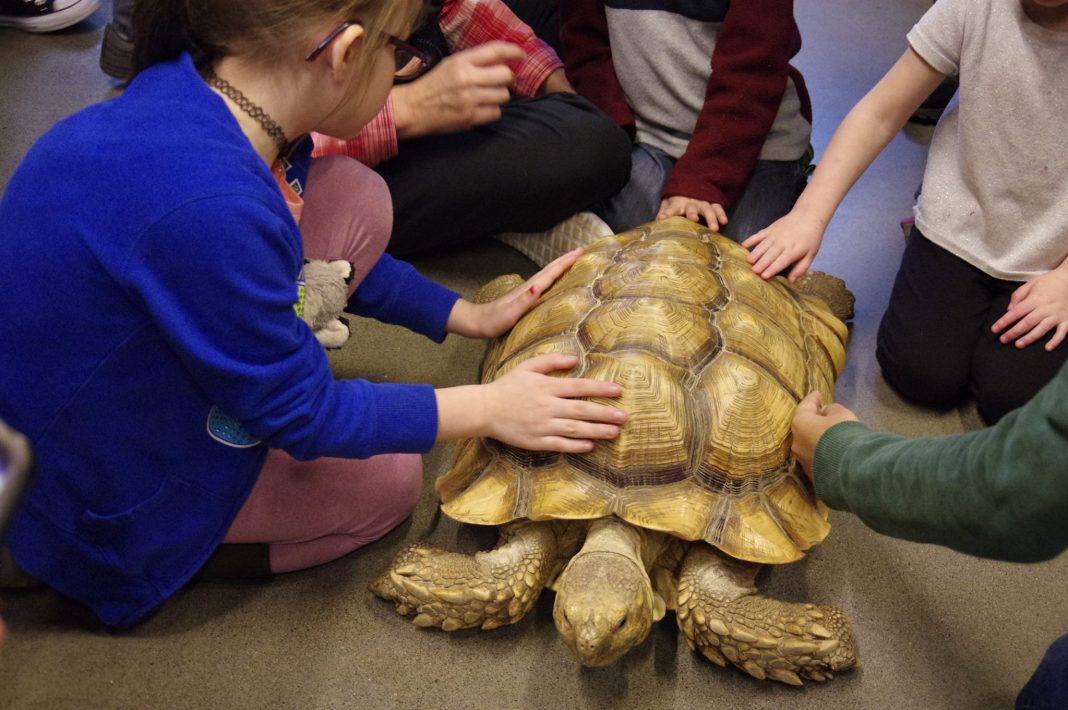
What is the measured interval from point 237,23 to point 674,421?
26.3 inches

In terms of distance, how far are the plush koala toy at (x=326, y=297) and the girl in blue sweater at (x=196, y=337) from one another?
9 cm

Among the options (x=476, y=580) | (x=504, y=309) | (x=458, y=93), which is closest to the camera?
(x=476, y=580)

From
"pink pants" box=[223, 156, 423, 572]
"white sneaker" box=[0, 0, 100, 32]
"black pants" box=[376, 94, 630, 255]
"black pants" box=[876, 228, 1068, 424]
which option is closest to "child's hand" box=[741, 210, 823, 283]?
"black pants" box=[876, 228, 1068, 424]

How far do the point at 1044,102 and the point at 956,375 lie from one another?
455 mm

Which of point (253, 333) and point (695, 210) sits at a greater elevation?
point (253, 333)

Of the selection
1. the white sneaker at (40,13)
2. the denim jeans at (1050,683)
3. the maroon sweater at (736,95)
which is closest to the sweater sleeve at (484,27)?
the maroon sweater at (736,95)

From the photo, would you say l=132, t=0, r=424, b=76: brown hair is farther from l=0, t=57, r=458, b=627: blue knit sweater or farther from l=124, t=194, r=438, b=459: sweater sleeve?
l=124, t=194, r=438, b=459: sweater sleeve

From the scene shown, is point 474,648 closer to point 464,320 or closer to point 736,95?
point 464,320

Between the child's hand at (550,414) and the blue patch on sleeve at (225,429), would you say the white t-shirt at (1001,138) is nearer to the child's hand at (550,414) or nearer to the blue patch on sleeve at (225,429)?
the child's hand at (550,414)

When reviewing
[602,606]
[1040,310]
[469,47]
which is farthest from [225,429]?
[1040,310]

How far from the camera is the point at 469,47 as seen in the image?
6.01ft

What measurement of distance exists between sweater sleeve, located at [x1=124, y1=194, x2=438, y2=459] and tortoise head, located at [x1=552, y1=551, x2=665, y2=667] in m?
0.25

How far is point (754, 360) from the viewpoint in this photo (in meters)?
1.27

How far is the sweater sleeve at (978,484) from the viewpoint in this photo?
81 cm
